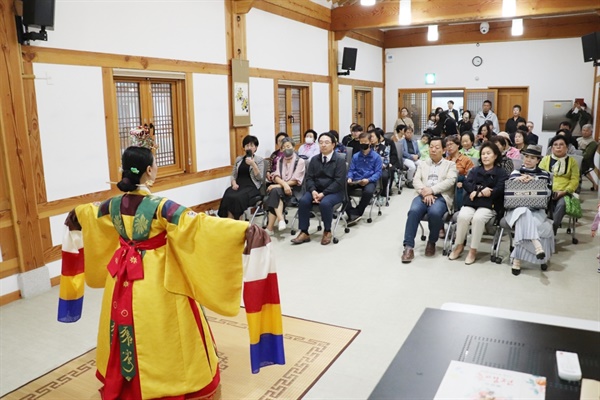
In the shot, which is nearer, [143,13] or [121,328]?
[121,328]

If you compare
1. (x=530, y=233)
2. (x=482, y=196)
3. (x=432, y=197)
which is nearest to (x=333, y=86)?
(x=432, y=197)

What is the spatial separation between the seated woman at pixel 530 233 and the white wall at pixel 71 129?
12.4ft

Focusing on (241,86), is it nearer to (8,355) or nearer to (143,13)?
(143,13)

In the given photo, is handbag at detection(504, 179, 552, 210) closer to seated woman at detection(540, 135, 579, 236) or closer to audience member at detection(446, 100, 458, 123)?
seated woman at detection(540, 135, 579, 236)

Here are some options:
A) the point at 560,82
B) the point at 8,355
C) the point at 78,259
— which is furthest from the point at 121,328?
the point at 560,82

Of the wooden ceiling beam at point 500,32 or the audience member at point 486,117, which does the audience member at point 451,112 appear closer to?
the audience member at point 486,117

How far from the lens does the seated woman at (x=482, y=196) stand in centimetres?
487

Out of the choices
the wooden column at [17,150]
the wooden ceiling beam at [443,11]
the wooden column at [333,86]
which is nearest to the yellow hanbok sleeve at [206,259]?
Answer: the wooden column at [17,150]

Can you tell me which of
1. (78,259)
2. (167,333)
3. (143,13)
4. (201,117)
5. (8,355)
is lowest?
(8,355)

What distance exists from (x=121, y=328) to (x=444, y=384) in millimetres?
1686

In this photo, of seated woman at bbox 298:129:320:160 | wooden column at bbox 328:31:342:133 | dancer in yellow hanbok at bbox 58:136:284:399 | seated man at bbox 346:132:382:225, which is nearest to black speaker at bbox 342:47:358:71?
wooden column at bbox 328:31:342:133

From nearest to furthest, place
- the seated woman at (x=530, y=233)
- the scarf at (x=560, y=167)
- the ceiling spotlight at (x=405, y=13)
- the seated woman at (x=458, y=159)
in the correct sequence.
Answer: the seated woman at (x=530, y=233) < the scarf at (x=560, y=167) < the seated woman at (x=458, y=159) < the ceiling spotlight at (x=405, y=13)

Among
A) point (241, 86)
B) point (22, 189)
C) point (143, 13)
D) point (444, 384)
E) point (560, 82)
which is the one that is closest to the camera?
point (444, 384)

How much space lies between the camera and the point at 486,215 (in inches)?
192
